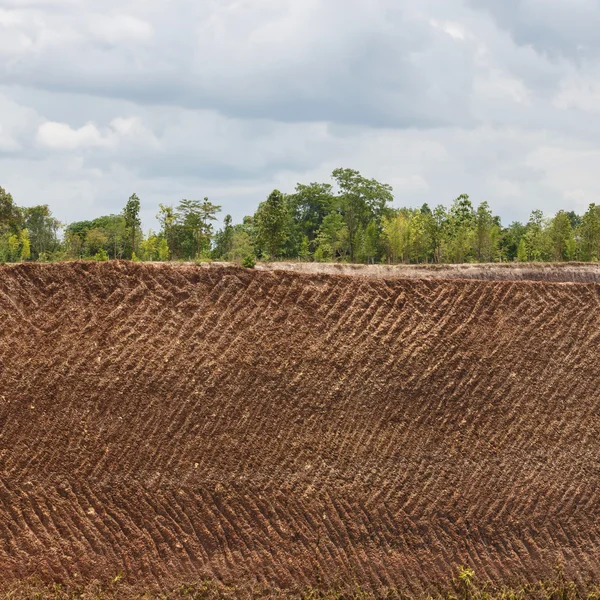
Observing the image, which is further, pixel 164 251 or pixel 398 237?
pixel 164 251

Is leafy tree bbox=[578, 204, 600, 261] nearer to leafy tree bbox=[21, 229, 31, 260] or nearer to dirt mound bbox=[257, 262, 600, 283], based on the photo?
dirt mound bbox=[257, 262, 600, 283]

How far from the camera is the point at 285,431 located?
13617 millimetres

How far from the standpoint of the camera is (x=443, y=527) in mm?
13648

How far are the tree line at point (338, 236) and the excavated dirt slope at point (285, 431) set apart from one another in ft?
61.5

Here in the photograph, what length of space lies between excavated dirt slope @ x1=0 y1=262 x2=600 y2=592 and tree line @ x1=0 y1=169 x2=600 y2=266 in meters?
18.8

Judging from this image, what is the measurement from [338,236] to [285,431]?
104 ft

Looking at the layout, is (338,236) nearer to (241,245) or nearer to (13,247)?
(241,245)

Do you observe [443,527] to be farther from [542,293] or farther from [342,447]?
[542,293]

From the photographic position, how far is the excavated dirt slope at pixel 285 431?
42.6ft

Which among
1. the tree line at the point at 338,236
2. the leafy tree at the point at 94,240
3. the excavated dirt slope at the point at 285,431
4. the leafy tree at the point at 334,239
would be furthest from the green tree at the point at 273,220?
the excavated dirt slope at the point at 285,431

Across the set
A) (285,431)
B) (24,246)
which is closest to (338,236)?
(24,246)

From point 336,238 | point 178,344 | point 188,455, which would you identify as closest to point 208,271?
point 178,344

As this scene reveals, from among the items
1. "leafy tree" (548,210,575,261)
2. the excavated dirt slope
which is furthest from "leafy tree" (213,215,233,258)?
the excavated dirt slope

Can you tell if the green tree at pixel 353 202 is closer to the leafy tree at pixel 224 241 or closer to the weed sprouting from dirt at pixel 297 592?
the leafy tree at pixel 224 241
